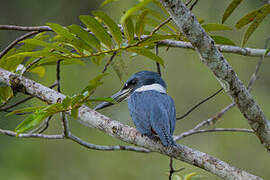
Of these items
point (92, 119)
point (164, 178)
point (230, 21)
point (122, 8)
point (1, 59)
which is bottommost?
point (164, 178)

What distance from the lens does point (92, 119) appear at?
1966mm

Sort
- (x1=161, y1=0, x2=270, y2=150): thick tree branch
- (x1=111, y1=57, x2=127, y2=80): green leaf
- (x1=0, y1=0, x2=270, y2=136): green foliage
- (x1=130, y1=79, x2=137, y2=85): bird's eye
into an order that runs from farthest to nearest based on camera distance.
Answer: (x1=130, y1=79, x2=137, y2=85): bird's eye < (x1=111, y1=57, x2=127, y2=80): green leaf < (x1=0, y1=0, x2=270, y2=136): green foliage < (x1=161, y1=0, x2=270, y2=150): thick tree branch

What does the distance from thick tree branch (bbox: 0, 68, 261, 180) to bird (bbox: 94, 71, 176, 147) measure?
0.29 feet

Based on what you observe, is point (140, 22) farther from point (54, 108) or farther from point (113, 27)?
point (54, 108)

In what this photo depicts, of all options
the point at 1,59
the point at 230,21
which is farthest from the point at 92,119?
the point at 230,21

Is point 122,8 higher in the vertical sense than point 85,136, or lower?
higher

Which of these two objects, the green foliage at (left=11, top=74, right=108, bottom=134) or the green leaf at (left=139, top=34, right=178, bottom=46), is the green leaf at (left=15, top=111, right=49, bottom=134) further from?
the green leaf at (left=139, top=34, right=178, bottom=46)

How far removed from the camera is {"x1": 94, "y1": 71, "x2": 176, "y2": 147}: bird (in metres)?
2.19

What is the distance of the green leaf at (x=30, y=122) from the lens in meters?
1.47

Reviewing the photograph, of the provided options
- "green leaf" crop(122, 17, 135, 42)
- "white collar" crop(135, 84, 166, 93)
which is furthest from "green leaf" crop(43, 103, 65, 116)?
"white collar" crop(135, 84, 166, 93)

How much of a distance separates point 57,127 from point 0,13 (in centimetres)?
188

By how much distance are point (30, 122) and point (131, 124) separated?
3398 millimetres

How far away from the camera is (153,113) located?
2.41 meters

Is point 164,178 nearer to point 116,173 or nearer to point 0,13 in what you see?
point 116,173
